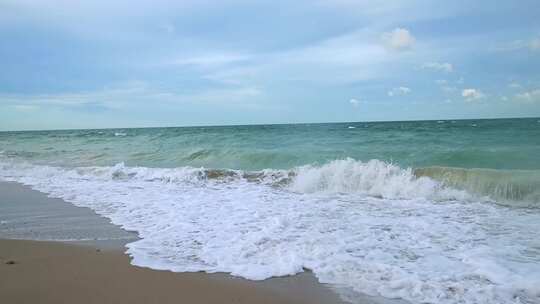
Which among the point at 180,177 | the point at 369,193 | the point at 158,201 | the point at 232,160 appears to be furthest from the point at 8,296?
the point at 232,160

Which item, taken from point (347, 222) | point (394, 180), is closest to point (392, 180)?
point (394, 180)

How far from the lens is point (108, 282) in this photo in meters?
3.66

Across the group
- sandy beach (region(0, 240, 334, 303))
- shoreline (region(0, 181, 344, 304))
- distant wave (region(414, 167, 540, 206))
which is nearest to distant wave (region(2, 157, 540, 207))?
distant wave (region(414, 167, 540, 206))

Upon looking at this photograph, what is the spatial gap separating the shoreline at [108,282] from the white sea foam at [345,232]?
240 millimetres

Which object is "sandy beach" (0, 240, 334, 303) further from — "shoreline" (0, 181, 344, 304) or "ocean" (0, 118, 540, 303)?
"ocean" (0, 118, 540, 303)

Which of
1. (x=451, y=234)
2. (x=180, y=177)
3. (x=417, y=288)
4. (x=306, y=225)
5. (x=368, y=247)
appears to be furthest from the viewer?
(x=180, y=177)

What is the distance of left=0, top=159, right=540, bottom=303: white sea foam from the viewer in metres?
3.78

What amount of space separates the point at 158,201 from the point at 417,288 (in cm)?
585

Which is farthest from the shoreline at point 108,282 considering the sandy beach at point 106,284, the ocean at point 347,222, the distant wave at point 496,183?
the distant wave at point 496,183

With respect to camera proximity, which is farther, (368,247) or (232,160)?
(232,160)

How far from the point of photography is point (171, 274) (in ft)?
12.9

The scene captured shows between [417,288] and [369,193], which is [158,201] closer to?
[369,193]

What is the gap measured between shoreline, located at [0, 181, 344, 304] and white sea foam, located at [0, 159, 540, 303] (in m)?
0.24

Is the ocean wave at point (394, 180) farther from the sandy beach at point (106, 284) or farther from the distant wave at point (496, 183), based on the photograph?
the sandy beach at point (106, 284)
